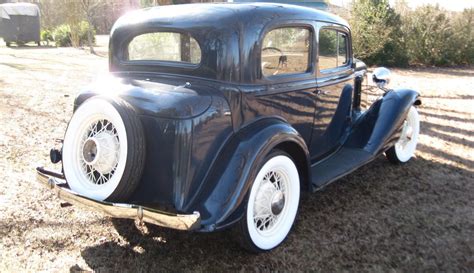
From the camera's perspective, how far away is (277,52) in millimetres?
3115

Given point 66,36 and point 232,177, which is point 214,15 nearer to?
point 232,177

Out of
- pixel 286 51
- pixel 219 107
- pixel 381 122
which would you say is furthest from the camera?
pixel 381 122

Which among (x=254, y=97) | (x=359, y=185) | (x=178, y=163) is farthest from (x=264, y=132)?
(x=359, y=185)

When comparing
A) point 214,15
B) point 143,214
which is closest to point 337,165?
point 214,15

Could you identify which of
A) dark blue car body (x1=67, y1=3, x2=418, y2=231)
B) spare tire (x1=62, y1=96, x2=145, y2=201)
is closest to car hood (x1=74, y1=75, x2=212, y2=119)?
dark blue car body (x1=67, y1=3, x2=418, y2=231)

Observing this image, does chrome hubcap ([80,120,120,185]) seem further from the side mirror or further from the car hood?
the side mirror

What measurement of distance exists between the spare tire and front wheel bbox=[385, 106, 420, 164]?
304 centimetres

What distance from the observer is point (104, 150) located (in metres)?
2.41

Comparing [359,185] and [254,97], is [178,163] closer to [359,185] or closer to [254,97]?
[254,97]

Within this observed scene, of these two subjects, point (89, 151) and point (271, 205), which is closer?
point (89, 151)

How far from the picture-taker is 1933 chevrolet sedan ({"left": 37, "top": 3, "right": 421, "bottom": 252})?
7.78 feet

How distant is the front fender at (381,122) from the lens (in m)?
3.85

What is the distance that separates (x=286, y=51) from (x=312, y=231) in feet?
4.62

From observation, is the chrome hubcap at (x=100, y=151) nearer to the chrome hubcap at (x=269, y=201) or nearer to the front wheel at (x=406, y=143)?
the chrome hubcap at (x=269, y=201)
